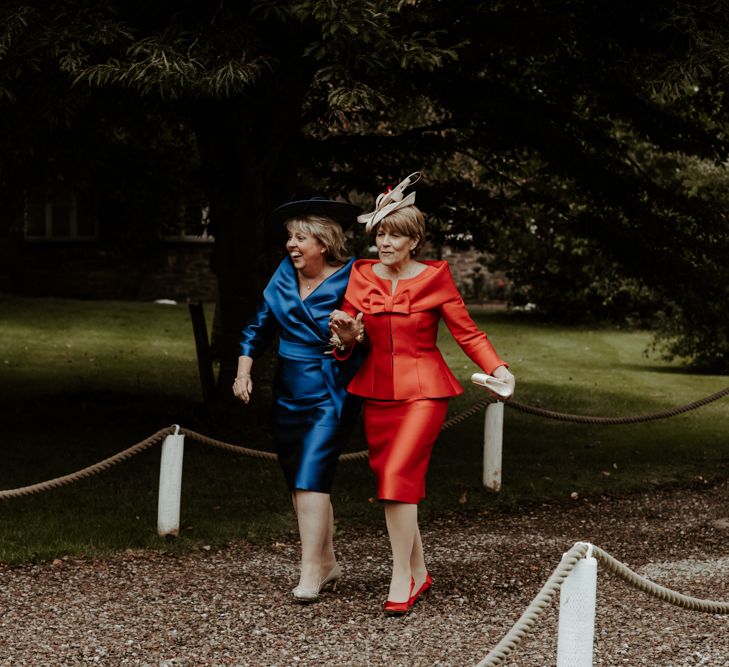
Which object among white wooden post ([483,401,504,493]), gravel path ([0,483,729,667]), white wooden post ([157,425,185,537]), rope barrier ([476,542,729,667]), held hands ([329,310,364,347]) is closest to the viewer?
rope barrier ([476,542,729,667])

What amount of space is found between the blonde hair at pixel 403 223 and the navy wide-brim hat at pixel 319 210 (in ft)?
0.87

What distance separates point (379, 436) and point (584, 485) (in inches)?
153

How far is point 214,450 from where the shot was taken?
9594 mm

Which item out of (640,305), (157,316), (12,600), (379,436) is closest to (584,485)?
(379,436)

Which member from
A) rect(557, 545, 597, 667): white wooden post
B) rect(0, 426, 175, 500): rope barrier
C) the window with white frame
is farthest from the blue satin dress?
the window with white frame

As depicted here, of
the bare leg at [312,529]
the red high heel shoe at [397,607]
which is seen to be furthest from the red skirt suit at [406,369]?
the red high heel shoe at [397,607]

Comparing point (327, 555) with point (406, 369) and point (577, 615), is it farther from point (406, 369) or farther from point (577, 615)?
point (577, 615)

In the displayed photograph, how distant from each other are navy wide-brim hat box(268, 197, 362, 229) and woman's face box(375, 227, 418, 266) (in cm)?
28

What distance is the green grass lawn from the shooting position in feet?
23.5

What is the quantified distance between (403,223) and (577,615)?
219 centimetres

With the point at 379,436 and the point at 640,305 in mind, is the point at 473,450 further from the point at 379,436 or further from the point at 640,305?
the point at 640,305

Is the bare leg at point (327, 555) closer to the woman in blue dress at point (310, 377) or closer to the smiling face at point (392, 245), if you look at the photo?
the woman in blue dress at point (310, 377)

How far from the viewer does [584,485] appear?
28.6ft

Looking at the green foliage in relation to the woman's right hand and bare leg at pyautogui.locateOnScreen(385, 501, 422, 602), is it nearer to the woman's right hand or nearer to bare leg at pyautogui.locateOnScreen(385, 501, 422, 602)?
the woman's right hand
